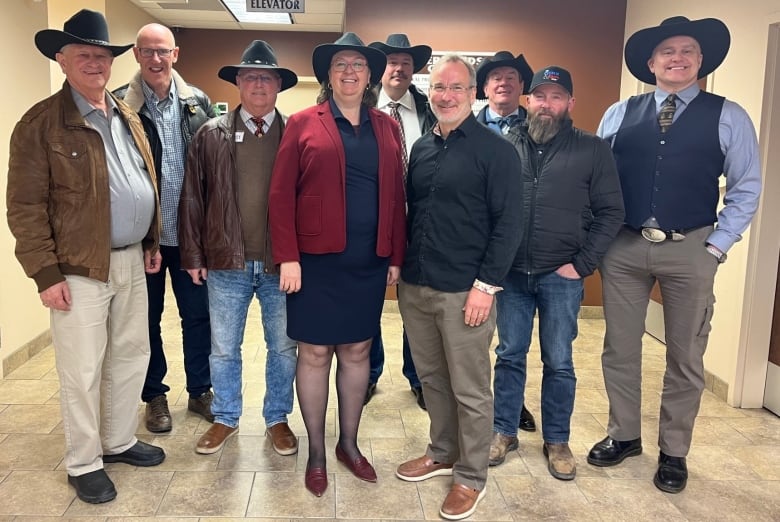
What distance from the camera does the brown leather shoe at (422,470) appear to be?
265cm

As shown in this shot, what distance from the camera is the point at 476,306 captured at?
7.42 feet

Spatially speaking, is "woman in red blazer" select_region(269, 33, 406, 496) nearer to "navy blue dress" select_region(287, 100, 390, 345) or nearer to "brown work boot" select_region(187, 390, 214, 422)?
"navy blue dress" select_region(287, 100, 390, 345)

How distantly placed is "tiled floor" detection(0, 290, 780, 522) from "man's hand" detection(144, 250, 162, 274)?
2.75ft

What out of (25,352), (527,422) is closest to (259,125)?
(527,422)

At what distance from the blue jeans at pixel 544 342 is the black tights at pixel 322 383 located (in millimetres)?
629

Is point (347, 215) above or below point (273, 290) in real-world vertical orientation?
above

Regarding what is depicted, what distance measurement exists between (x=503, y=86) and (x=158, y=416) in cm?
234

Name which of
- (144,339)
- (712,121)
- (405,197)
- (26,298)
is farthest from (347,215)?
(26,298)

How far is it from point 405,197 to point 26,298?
2.94 metres

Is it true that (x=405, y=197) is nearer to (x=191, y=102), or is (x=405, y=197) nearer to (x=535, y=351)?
(x=191, y=102)

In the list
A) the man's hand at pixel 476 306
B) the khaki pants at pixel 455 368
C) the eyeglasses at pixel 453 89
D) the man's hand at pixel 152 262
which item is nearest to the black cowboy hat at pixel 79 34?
the man's hand at pixel 152 262

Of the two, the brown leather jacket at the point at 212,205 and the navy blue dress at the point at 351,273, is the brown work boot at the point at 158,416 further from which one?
the navy blue dress at the point at 351,273

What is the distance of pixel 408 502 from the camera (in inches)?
98.1

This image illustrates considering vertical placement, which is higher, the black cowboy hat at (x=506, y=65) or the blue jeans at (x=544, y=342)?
the black cowboy hat at (x=506, y=65)
